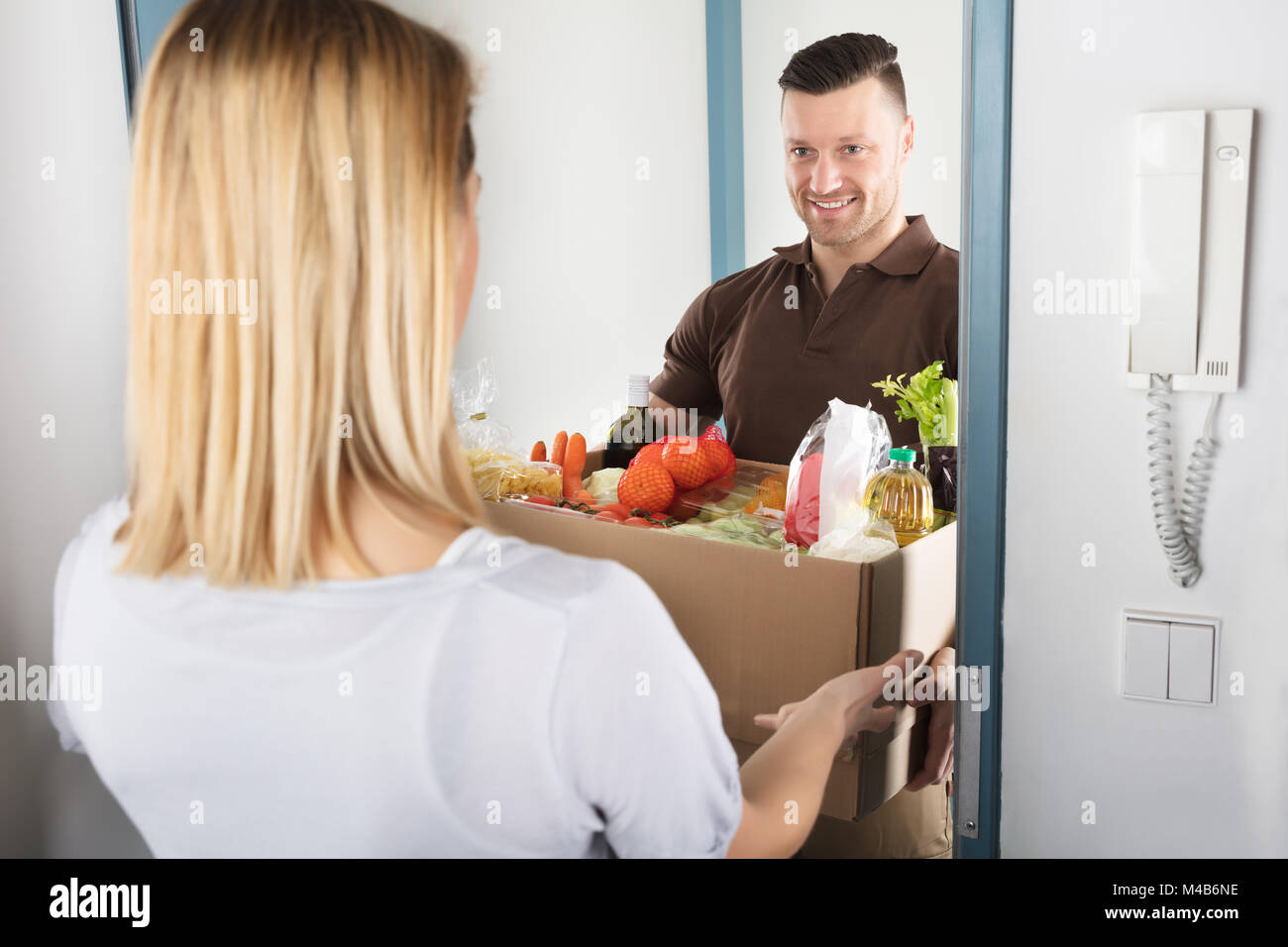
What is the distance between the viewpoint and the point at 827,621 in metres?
1.23

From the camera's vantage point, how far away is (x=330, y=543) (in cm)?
73

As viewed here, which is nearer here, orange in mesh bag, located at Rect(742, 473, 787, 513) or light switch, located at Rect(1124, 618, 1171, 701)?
light switch, located at Rect(1124, 618, 1171, 701)

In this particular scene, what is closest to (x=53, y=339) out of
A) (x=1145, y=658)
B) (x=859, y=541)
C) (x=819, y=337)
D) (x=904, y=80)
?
(x=859, y=541)

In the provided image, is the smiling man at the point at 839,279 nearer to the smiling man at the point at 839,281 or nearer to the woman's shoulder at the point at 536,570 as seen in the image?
the smiling man at the point at 839,281

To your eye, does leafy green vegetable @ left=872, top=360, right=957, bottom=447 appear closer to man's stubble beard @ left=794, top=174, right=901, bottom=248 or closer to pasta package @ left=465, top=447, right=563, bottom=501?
pasta package @ left=465, top=447, right=563, bottom=501

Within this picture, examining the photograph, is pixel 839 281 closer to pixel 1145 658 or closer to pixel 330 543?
pixel 1145 658

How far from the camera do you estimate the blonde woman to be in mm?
689

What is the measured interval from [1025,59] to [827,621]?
63 cm

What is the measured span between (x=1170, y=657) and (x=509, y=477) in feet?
3.06

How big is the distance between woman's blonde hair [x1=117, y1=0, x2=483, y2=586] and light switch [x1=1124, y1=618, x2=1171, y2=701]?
0.70 metres

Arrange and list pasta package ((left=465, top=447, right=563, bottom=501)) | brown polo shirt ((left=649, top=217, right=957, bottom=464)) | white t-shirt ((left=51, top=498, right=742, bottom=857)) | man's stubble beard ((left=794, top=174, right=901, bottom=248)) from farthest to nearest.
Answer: man's stubble beard ((left=794, top=174, right=901, bottom=248))
brown polo shirt ((left=649, top=217, right=957, bottom=464))
pasta package ((left=465, top=447, right=563, bottom=501))
white t-shirt ((left=51, top=498, right=742, bottom=857))

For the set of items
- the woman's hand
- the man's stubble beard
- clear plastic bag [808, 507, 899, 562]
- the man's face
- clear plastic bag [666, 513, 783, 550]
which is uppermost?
the man's face

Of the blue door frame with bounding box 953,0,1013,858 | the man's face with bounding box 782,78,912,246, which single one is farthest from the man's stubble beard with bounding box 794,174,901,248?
the blue door frame with bounding box 953,0,1013,858
